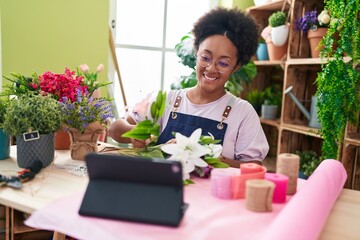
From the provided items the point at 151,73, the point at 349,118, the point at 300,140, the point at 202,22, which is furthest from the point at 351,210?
the point at 151,73

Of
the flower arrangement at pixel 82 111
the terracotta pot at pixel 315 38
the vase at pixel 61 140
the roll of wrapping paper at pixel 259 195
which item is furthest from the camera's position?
the terracotta pot at pixel 315 38

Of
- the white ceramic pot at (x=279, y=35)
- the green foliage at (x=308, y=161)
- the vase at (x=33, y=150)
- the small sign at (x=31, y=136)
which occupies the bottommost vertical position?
the green foliage at (x=308, y=161)

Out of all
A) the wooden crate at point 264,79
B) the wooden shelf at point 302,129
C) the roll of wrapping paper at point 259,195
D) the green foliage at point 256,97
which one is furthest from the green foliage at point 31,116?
the wooden crate at point 264,79

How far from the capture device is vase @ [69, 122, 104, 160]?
1.39 meters

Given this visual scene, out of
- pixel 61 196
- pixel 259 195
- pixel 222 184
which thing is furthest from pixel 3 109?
pixel 259 195

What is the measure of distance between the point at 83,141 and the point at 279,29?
214 centimetres

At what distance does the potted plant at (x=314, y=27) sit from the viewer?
267 centimetres

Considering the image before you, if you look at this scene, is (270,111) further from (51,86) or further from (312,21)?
(51,86)

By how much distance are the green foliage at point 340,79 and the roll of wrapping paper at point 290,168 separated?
4.36 feet

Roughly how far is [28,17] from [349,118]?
7.44 feet

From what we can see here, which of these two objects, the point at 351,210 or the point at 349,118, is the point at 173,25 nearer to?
the point at 349,118

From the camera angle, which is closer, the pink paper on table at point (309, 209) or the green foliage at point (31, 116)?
the pink paper on table at point (309, 209)

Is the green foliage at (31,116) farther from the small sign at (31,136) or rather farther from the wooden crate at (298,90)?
the wooden crate at (298,90)

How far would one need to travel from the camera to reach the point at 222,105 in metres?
1.71
